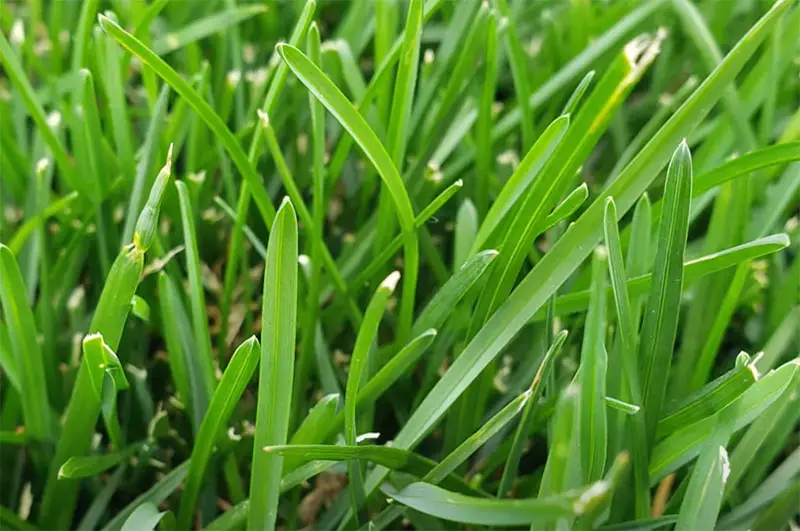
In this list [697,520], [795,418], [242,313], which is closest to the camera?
[697,520]

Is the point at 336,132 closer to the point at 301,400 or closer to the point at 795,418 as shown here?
the point at 301,400

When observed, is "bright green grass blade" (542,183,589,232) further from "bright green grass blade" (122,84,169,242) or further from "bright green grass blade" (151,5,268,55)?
"bright green grass blade" (151,5,268,55)

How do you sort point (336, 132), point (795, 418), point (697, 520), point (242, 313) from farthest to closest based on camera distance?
1. point (336, 132)
2. point (242, 313)
3. point (795, 418)
4. point (697, 520)

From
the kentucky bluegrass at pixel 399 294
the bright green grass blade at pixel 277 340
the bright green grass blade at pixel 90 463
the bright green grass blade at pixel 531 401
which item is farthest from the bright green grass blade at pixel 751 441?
the bright green grass blade at pixel 90 463

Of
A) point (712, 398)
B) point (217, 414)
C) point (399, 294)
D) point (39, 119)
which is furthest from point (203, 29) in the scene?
point (712, 398)

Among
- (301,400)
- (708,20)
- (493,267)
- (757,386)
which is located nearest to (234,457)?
(301,400)

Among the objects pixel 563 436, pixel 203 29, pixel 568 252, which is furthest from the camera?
pixel 203 29

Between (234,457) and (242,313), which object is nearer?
(234,457)

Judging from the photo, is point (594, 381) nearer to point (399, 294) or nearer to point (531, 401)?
point (531, 401)
